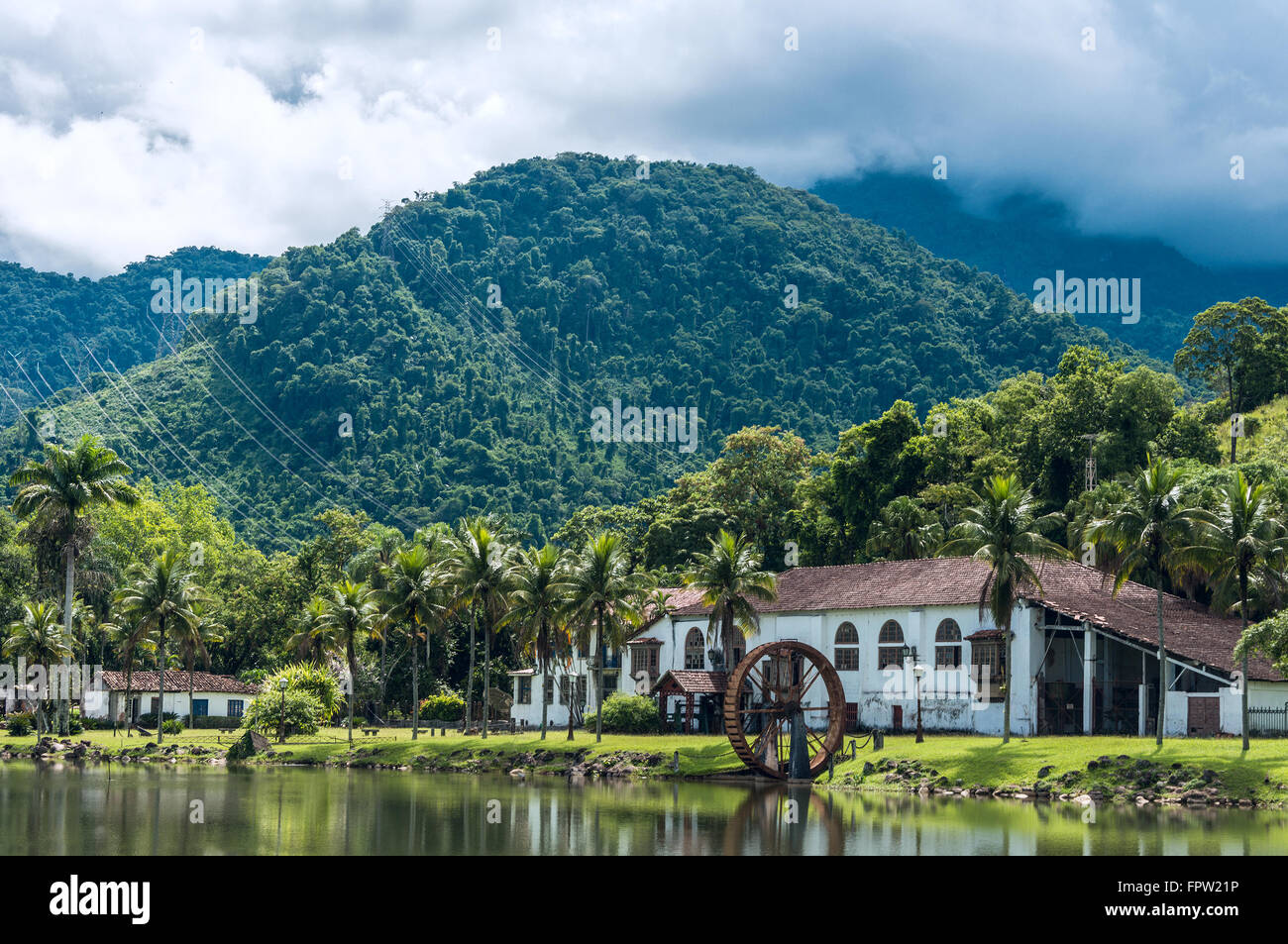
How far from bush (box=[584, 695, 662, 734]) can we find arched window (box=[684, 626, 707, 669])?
4.28 meters

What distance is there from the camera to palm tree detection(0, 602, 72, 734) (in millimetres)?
73000

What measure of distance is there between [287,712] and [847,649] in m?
31.4

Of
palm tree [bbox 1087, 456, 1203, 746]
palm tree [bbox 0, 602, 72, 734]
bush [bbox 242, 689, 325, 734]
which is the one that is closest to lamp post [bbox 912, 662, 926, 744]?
palm tree [bbox 1087, 456, 1203, 746]

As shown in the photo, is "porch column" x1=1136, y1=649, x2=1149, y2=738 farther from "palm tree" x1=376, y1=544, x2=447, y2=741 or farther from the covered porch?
"palm tree" x1=376, y1=544, x2=447, y2=741

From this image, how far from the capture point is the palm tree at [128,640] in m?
78.0

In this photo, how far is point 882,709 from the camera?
64.4m

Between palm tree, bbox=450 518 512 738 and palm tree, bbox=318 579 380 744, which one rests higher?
palm tree, bbox=450 518 512 738

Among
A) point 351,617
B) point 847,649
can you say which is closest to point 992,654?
point 847,649

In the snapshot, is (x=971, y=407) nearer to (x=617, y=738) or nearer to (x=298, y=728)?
(x=617, y=738)

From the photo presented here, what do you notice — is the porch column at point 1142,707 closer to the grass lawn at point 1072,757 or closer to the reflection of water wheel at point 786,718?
the grass lawn at point 1072,757

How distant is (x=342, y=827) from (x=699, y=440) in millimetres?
161181

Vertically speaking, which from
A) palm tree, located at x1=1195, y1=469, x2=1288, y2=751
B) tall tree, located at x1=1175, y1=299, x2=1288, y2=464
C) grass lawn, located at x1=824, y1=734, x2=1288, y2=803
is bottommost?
grass lawn, located at x1=824, y1=734, x2=1288, y2=803

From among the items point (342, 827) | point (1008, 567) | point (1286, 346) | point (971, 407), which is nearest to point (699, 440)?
point (971, 407)

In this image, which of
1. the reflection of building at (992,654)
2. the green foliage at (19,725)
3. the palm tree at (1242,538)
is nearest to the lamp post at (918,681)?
the reflection of building at (992,654)
